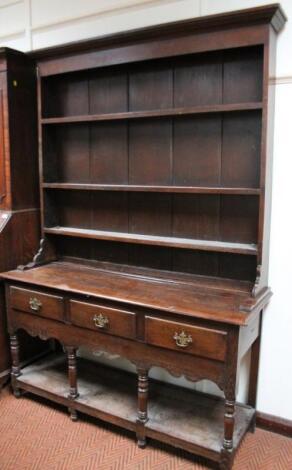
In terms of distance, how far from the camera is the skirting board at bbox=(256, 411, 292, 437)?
220cm

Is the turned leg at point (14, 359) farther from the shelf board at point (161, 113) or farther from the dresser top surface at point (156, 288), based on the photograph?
the shelf board at point (161, 113)

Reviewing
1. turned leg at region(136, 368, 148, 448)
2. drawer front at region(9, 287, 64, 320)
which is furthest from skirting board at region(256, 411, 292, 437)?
drawer front at region(9, 287, 64, 320)

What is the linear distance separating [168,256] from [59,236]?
2.67ft

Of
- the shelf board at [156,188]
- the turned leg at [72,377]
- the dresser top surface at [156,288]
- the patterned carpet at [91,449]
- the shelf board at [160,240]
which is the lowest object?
the patterned carpet at [91,449]

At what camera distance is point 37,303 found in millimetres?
A: 2316

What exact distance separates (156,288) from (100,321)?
34cm

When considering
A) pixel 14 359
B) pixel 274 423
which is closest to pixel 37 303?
pixel 14 359

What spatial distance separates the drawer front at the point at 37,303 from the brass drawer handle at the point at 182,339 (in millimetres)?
704

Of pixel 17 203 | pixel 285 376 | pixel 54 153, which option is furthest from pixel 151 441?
pixel 54 153

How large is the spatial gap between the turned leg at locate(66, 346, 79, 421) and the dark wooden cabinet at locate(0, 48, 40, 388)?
1.75ft

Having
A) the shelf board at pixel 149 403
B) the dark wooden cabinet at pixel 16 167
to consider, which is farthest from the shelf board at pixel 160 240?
the shelf board at pixel 149 403

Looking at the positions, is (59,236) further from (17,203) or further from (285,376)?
(285,376)

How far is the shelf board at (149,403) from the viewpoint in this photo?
2029mm

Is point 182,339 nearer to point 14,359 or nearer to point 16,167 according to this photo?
point 14,359
